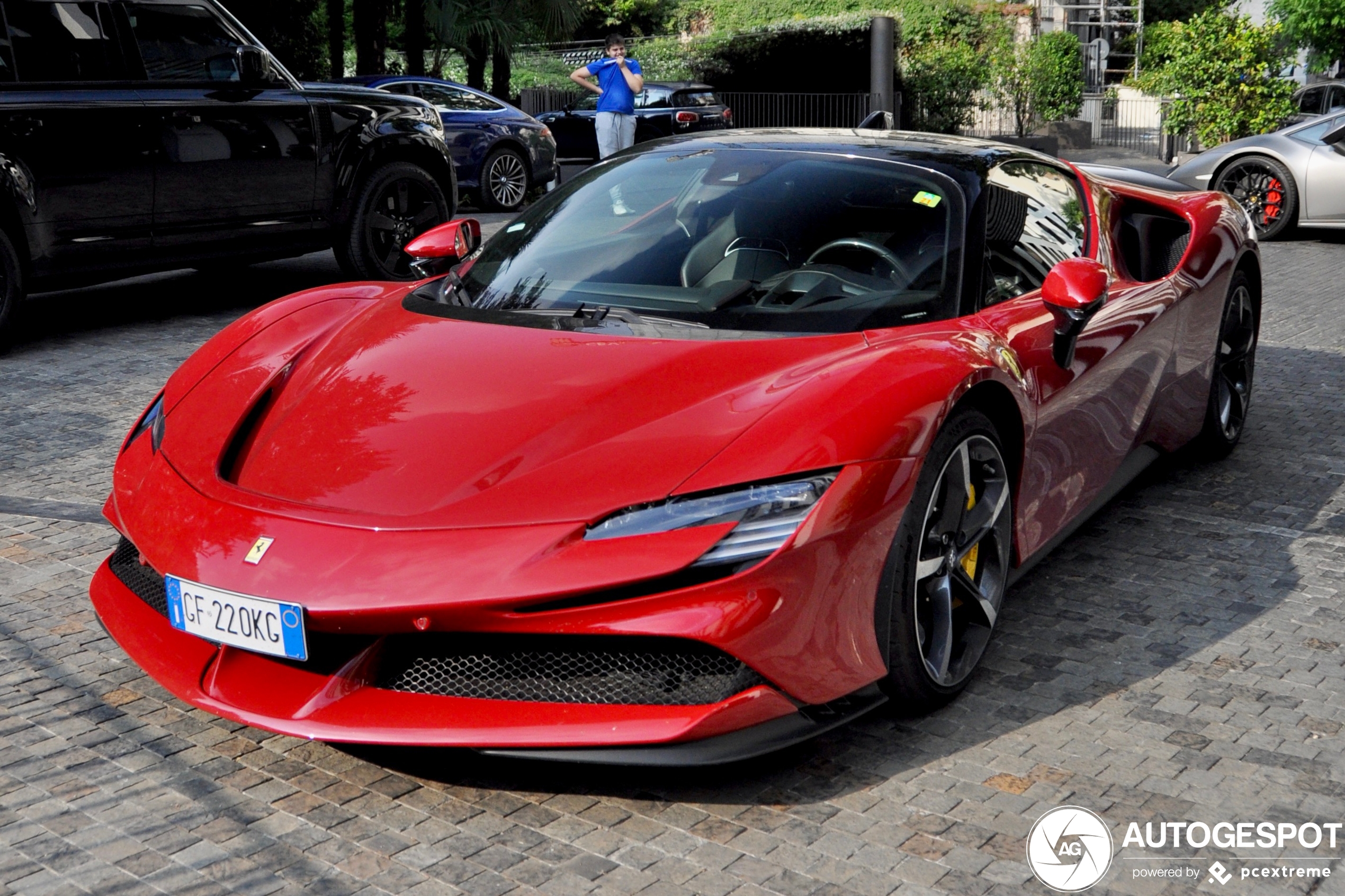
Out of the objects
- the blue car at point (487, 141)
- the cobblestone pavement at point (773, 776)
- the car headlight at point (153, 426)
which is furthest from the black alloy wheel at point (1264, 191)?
the car headlight at point (153, 426)

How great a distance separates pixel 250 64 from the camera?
833 cm

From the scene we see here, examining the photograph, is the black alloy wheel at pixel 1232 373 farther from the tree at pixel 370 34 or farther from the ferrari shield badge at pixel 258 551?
the tree at pixel 370 34

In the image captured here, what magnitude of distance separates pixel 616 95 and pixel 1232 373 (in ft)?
30.5

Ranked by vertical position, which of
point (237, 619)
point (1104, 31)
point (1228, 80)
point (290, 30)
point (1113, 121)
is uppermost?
point (1104, 31)

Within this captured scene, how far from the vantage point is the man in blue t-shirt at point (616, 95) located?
1386cm

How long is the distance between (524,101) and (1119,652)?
2505 cm

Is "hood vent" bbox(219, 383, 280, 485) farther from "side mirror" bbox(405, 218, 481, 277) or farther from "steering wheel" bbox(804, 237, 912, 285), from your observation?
"steering wheel" bbox(804, 237, 912, 285)

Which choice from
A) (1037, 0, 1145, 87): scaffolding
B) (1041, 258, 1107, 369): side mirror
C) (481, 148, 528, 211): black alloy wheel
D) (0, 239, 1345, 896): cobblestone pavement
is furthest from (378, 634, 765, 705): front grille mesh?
(1037, 0, 1145, 87): scaffolding

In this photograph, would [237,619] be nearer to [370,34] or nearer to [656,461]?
[656,461]

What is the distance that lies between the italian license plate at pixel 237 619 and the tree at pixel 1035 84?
948 inches

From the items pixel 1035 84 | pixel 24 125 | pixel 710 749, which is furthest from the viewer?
pixel 1035 84

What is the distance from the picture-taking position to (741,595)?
9.13 feet

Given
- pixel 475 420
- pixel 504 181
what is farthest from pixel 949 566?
pixel 504 181

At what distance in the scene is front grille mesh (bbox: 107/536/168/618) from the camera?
128 inches
